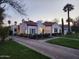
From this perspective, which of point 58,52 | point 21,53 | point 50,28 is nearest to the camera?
point 21,53

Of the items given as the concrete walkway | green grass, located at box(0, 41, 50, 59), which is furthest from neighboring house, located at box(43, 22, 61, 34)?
green grass, located at box(0, 41, 50, 59)

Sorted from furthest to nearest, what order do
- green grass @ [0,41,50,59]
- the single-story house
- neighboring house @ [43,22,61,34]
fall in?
neighboring house @ [43,22,61,34] < the single-story house < green grass @ [0,41,50,59]

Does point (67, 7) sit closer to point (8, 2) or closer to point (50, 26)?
point (50, 26)

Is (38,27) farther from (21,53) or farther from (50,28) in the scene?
(21,53)

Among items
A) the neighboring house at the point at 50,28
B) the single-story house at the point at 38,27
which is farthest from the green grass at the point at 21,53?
the neighboring house at the point at 50,28

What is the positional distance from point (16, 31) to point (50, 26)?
21594 millimetres

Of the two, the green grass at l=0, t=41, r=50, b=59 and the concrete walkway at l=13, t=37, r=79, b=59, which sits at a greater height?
the green grass at l=0, t=41, r=50, b=59

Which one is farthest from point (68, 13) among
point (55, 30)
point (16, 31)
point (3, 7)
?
point (3, 7)

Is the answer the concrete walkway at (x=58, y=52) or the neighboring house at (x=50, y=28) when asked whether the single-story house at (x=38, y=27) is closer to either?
the neighboring house at (x=50, y=28)

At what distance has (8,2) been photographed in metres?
20.3

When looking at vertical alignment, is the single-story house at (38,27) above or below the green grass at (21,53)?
above

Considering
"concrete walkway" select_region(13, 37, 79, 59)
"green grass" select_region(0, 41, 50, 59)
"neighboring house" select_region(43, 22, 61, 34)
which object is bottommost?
"concrete walkway" select_region(13, 37, 79, 59)

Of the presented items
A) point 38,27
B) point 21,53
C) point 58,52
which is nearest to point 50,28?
point 38,27

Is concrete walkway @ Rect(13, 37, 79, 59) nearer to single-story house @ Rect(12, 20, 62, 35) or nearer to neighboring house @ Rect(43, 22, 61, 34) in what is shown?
single-story house @ Rect(12, 20, 62, 35)
